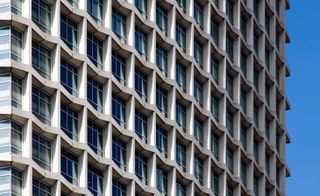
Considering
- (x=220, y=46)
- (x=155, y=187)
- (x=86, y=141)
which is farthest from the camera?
(x=220, y=46)

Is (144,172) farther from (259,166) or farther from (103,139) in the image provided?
(259,166)

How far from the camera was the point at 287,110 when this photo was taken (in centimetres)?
18175

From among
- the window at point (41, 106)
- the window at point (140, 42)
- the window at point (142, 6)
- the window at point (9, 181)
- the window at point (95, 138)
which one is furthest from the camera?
the window at point (142, 6)

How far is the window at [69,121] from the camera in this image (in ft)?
434

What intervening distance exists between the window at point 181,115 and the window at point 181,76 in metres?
1.47

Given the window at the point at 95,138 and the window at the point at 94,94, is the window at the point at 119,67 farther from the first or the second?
the window at the point at 95,138

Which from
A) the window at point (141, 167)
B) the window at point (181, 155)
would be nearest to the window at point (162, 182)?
the window at point (141, 167)

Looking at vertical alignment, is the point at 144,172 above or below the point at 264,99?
below

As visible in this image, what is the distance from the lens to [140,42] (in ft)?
478

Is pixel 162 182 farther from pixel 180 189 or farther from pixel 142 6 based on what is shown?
pixel 142 6

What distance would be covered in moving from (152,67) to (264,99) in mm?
27433

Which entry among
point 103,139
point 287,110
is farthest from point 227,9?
point 103,139

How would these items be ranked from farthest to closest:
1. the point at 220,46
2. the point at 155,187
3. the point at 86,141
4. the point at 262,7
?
the point at 262,7, the point at 220,46, the point at 155,187, the point at 86,141

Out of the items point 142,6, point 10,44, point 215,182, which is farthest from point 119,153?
point 215,182
